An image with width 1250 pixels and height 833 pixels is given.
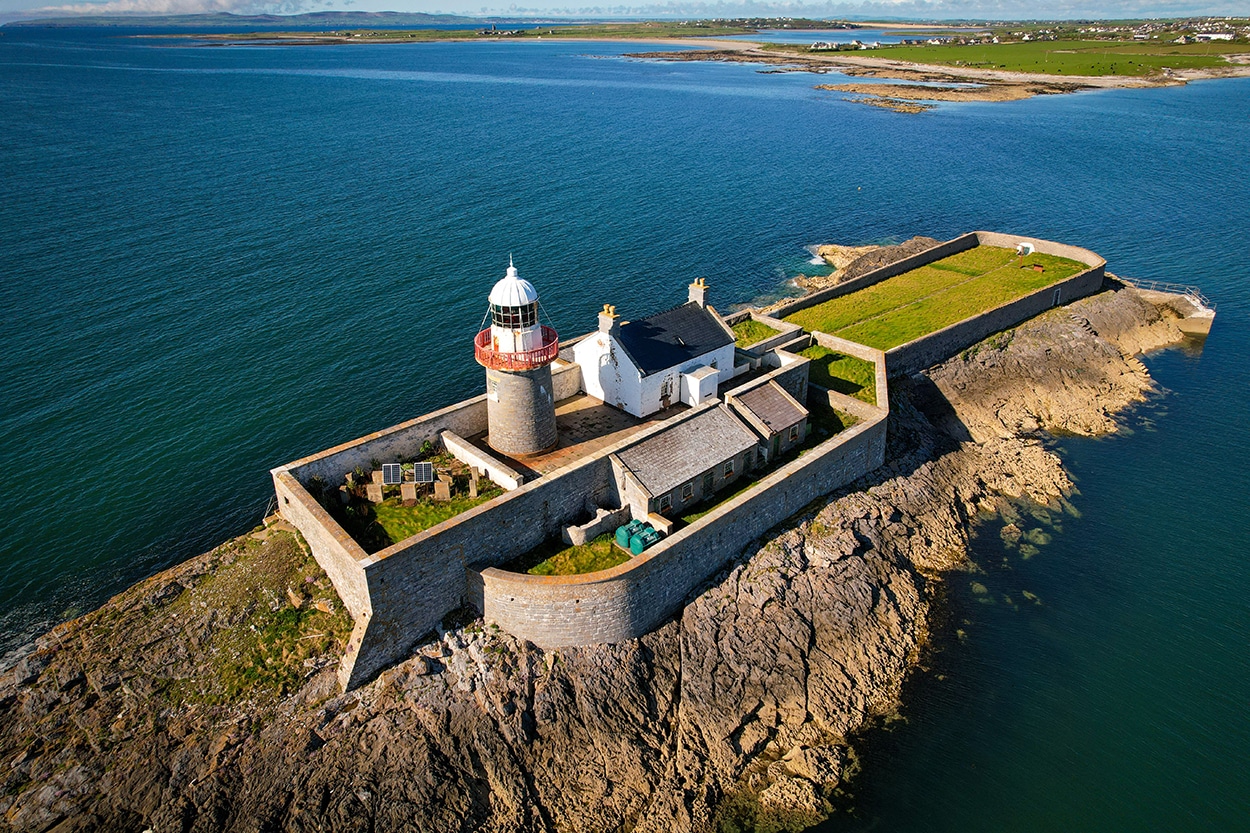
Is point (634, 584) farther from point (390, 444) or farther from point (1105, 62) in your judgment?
point (1105, 62)

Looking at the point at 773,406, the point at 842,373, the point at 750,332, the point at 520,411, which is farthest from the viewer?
the point at 750,332

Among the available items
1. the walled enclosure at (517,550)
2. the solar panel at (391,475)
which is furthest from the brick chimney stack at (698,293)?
the solar panel at (391,475)

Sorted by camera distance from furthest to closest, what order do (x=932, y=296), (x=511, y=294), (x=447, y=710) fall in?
(x=932, y=296) < (x=511, y=294) < (x=447, y=710)

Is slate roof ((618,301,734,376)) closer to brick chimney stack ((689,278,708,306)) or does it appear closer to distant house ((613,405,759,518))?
brick chimney stack ((689,278,708,306))

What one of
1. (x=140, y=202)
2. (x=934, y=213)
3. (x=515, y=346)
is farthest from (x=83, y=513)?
(x=934, y=213)

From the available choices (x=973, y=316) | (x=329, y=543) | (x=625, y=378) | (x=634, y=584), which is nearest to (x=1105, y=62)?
(x=973, y=316)

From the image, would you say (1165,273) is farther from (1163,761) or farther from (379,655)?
(379,655)
